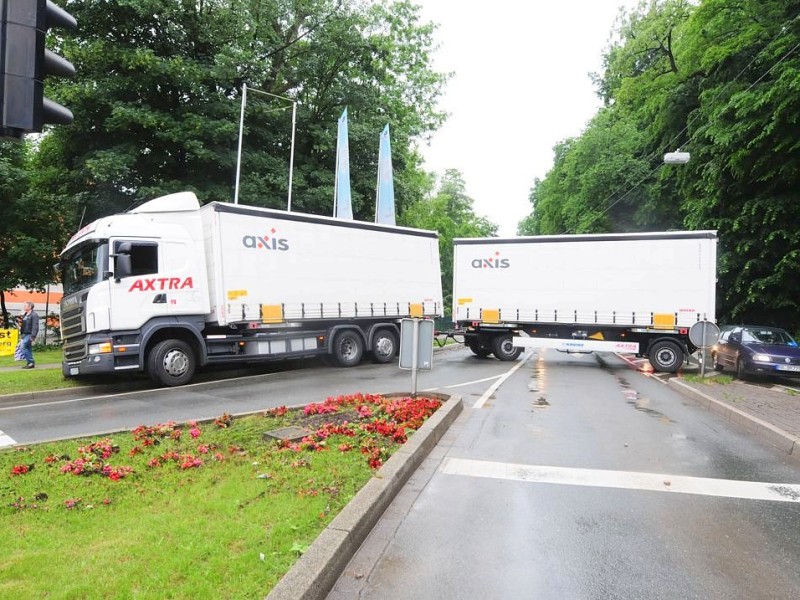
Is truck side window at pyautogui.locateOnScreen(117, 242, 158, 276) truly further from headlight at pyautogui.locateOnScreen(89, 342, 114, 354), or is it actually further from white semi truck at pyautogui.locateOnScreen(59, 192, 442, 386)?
headlight at pyautogui.locateOnScreen(89, 342, 114, 354)

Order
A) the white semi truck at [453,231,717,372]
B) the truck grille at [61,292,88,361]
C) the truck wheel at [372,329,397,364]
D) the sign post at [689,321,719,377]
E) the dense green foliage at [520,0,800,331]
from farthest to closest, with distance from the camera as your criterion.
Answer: the truck wheel at [372,329,397,364] < the dense green foliage at [520,0,800,331] < the white semi truck at [453,231,717,372] < the sign post at [689,321,719,377] < the truck grille at [61,292,88,361]

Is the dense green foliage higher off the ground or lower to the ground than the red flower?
higher

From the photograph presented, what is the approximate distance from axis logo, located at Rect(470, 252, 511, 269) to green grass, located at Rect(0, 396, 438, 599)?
12092 mm

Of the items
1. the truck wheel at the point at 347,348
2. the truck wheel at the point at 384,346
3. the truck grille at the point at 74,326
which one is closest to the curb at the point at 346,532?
the truck grille at the point at 74,326

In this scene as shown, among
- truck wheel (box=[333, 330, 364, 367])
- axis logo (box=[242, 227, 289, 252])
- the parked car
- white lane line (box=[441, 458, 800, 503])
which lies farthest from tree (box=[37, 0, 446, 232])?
white lane line (box=[441, 458, 800, 503])

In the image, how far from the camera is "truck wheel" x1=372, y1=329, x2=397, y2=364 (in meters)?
15.8

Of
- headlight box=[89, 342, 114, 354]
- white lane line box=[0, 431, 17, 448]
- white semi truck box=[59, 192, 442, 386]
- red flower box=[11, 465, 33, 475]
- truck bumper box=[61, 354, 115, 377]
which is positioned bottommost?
white lane line box=[0, 431, 17, 448]

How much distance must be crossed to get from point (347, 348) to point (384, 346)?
127 centimetres

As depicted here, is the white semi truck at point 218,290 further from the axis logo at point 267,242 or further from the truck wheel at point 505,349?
the truck wheel at point 505,349

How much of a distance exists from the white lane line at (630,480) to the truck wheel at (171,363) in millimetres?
7890

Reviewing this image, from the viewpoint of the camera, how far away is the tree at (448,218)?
46.0m

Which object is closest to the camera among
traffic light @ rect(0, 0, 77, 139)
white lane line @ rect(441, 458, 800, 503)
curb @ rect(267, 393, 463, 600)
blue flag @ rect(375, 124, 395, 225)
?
traffic light @ rect(0, 0, 77, 139)

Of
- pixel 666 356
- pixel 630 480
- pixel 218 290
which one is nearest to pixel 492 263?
pixel 666 356

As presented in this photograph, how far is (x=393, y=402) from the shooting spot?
324 inches
